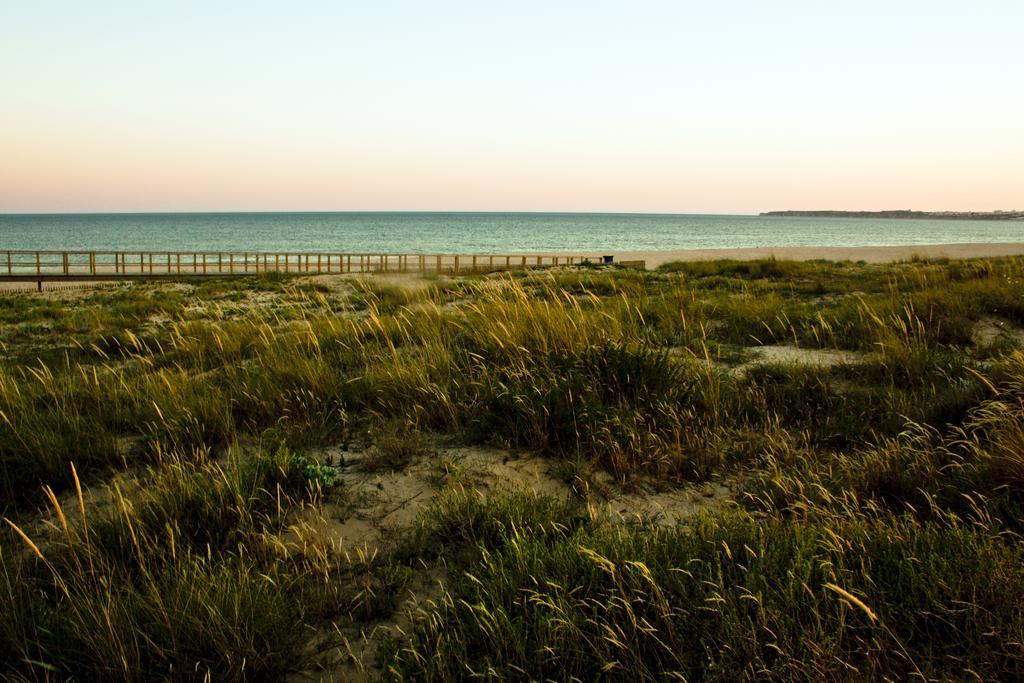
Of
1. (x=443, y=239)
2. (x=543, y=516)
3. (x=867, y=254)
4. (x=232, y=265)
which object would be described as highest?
(x=443, y=239)

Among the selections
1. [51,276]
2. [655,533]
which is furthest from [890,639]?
[51,276]

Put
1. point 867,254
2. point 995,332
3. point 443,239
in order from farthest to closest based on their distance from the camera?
1. point 443,239
2. point 867,254
3. point 995,332

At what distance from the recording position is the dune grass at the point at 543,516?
197 cm

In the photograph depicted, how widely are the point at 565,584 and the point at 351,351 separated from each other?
14.0ft

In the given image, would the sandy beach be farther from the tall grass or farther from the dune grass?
the tall grass

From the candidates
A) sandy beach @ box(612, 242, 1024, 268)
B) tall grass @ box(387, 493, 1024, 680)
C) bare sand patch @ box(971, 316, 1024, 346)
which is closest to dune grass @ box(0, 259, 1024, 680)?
tall grass @ box(387, 493, 1024, 680)

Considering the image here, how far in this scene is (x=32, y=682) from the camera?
81.9 inches

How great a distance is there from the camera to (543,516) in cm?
288

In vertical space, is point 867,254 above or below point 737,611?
above

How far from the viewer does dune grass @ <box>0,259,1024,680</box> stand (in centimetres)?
197

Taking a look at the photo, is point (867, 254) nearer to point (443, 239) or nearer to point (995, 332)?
point (995, 332)

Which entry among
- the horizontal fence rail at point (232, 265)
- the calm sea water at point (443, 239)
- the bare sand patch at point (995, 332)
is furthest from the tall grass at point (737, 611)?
the calm sea water at point (443, 239)

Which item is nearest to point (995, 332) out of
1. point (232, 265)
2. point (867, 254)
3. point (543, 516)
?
point (543, 516)

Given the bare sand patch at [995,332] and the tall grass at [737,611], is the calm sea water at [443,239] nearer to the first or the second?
the bare sand patch at [995,332]
